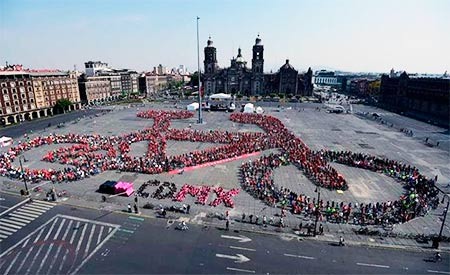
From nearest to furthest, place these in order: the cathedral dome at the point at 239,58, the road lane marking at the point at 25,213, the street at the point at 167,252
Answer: the street at the point at 167,252
the road lane marking at the point at 25,213
the cathedral dome at the point at 239,58

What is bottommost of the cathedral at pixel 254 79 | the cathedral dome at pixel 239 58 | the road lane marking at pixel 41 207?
the road lane marking at pixel 41 207

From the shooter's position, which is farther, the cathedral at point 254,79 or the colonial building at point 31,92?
the cathedral at point 254,79

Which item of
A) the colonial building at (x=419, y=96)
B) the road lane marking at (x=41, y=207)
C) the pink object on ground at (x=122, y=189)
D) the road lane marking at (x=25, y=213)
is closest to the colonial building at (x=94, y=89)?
the road lane marking at (x=41, y=207)

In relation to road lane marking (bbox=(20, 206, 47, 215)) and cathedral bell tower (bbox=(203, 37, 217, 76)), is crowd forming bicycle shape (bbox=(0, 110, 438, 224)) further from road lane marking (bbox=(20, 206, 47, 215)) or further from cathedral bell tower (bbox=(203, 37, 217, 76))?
cathedral bell tower (bbox=(203, 37, 217, 76))

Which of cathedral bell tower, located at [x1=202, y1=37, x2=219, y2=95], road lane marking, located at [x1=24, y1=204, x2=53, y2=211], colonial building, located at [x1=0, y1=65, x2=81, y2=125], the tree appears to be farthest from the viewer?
cathedral bell tower, located at [x1=202, y1=37, x2=219, y2=95]

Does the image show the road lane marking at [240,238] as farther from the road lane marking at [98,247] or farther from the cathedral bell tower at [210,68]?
the cathedral bell tower at [210,68]

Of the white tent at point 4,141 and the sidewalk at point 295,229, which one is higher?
the white tent at point 4,141

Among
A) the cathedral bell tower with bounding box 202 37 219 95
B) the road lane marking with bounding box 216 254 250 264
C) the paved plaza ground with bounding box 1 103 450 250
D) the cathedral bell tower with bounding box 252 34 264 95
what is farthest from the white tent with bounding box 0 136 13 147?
the cathedral bell tower with bounding box 252 34 264 95

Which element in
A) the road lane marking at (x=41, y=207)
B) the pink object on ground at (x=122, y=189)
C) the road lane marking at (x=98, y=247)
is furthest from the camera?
the pink object on ground at (x=122, y=189)
